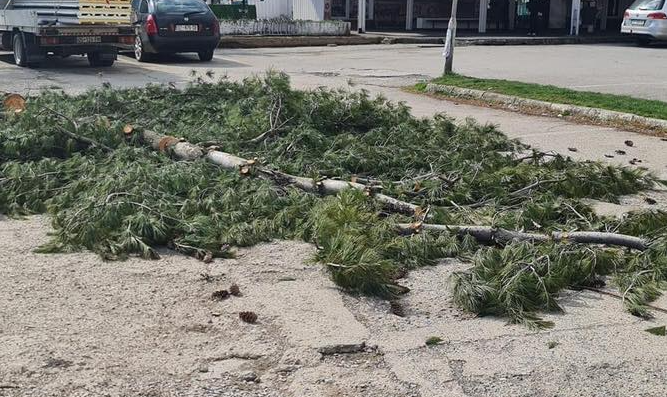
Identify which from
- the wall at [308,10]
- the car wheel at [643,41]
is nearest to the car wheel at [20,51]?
the wall at [308,10]

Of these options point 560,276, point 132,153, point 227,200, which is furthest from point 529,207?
point 132,153

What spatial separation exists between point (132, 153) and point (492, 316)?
411 centimetres

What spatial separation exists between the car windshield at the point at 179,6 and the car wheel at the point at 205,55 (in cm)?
108

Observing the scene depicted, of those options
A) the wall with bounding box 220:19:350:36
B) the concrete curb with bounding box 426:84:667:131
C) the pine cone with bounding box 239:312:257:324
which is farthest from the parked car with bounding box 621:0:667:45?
the pine cone with bounding box 239:312:257:324

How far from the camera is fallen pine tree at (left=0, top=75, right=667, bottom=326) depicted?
561 centimetres

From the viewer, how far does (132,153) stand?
7.95 meters

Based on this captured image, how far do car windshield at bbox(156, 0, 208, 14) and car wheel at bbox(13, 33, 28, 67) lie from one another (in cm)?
349

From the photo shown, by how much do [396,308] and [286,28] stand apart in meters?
28.6

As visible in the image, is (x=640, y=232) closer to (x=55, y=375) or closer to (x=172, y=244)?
(x=172, y=244)

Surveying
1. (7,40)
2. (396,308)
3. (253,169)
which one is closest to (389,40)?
(7,40)

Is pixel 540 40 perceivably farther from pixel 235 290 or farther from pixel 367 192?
pixel 235 290

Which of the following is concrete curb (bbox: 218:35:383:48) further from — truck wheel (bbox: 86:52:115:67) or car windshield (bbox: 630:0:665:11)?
car windshield (bbox: 630:0:665:11)

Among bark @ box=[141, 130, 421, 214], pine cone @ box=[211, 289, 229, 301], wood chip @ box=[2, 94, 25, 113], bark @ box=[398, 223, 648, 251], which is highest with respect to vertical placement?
wood chip @ box=[2, 94, 25, 113]

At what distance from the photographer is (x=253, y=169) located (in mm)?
7430
